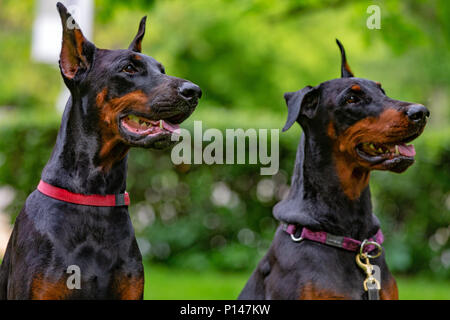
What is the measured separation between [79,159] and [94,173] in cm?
12

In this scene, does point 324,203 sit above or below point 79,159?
below

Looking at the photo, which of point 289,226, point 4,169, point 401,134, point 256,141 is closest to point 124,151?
point 289,226

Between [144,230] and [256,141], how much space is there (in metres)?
2.29

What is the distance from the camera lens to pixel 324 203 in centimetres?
378

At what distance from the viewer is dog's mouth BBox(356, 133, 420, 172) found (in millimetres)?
3597

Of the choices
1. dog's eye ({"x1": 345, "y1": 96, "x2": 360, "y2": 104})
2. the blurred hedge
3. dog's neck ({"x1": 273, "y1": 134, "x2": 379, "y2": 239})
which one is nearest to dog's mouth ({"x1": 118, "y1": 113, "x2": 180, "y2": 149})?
dog's neck ({"x1": 273, "y1": 134, "x2": 379, "y2": 239})

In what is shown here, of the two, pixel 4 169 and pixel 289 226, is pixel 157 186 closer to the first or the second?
pixel 4 169

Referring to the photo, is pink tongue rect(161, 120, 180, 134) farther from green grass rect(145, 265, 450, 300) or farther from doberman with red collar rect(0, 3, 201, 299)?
green grass rect(145, 265, 450, 300)

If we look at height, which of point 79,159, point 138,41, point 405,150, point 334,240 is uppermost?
point 138,41

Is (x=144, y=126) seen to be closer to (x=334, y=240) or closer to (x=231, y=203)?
(x=334, y=240)

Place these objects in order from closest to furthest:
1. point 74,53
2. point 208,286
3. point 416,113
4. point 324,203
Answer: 1. point 74,53
2. point 416,113
3. point 324,203
4. point 208,286
